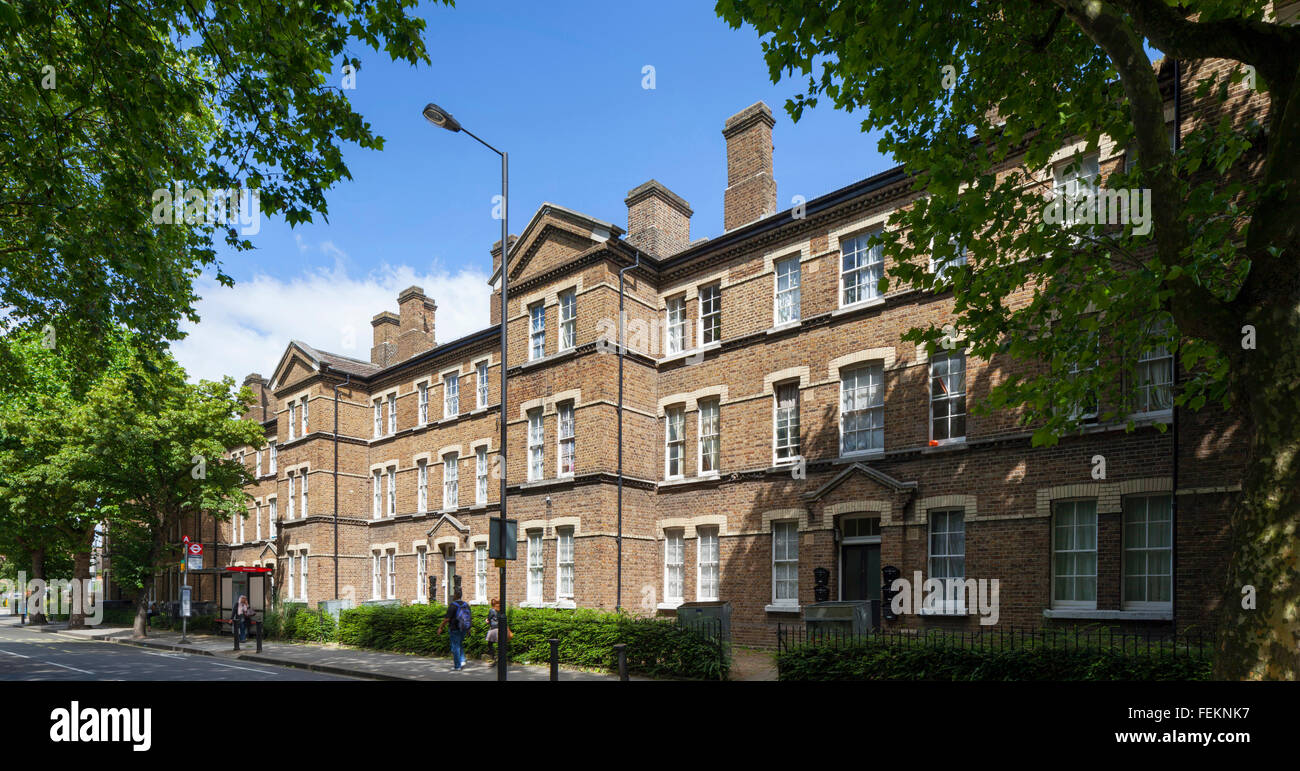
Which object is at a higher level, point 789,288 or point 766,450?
point 789,288

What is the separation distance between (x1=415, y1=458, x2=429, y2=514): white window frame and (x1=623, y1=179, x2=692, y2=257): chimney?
13353 mm

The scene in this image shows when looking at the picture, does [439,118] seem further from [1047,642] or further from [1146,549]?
[1146,549]

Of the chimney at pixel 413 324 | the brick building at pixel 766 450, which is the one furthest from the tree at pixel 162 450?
the brick building at pixel 766 450

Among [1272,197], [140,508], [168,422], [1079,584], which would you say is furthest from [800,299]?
[140,508]

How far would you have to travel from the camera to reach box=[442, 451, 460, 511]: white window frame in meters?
28.7

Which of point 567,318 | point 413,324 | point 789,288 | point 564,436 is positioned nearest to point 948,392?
point 789,288

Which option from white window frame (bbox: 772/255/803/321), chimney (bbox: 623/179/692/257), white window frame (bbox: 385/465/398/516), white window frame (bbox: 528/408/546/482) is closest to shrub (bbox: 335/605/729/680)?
white window frame (bbox: 528/408/546/482)

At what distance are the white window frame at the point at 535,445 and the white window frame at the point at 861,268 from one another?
1048 centimetres

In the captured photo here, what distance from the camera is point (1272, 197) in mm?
6578

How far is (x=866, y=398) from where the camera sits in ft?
59.6

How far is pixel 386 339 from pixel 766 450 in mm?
23449

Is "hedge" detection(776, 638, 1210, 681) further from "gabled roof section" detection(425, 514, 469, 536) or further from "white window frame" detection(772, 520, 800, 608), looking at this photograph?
"gabled roof section" detection(425, 514, 469, 536)

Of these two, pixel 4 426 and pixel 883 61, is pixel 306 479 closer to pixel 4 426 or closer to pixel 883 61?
pixel 4 426

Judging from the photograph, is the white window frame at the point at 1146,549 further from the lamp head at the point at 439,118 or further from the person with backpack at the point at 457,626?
the lamp head at the point at 439,118
